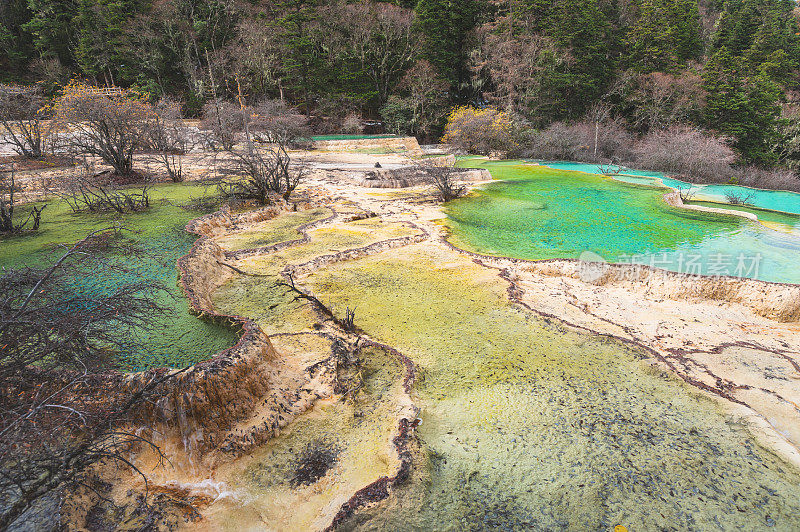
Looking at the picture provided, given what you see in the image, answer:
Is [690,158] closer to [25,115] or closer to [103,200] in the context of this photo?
[103,200]

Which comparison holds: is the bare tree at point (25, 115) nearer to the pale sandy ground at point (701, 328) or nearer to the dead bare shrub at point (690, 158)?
the pale sandy ground at point (701, 328)

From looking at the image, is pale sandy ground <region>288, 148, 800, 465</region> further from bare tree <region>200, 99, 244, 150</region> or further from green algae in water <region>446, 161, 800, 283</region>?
bare tree <region>200, 99, 244, 150</region>

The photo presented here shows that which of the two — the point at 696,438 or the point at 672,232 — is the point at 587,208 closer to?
the point at 672,232

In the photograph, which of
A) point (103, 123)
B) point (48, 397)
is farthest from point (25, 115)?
point (48, 397)

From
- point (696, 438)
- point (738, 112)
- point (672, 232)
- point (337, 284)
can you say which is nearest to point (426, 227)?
point (337, 284)

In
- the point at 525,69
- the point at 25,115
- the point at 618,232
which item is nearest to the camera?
the point at 618,232

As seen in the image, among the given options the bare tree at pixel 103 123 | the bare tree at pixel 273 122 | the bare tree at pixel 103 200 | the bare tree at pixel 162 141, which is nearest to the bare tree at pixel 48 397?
the bare tree at pixel 103 200
